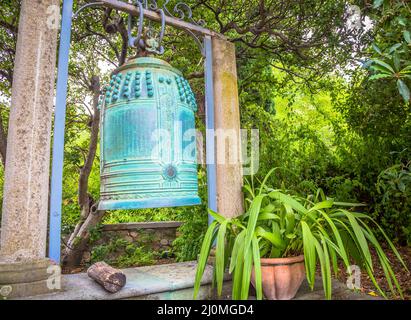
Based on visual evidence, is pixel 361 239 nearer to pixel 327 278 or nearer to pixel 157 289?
pixel 327 278

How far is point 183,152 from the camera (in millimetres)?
1881

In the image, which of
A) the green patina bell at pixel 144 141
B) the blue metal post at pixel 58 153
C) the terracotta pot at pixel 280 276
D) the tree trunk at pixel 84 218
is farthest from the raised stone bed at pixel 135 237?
the terracotta pot at pixel 280 276

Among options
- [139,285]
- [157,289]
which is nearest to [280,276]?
[157,289]

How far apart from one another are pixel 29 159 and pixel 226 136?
1.33 meters

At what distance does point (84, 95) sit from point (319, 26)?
3851 mm

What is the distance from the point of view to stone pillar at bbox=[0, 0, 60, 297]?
164 centimetres

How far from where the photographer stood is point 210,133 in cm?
241

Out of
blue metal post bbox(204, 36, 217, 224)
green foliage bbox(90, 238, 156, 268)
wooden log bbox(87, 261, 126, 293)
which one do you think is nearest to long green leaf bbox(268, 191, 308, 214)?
blue metal post bbox(204, 36, 217, 224)

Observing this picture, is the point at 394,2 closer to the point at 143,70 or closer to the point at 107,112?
the point at 143,70

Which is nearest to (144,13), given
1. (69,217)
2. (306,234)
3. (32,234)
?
(32,234)

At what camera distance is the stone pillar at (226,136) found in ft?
7.72

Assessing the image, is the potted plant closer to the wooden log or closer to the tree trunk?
the wooden log

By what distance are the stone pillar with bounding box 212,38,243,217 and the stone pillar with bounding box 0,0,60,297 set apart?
117 cm

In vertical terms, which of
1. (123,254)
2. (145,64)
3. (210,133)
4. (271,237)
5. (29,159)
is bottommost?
(123,254)
